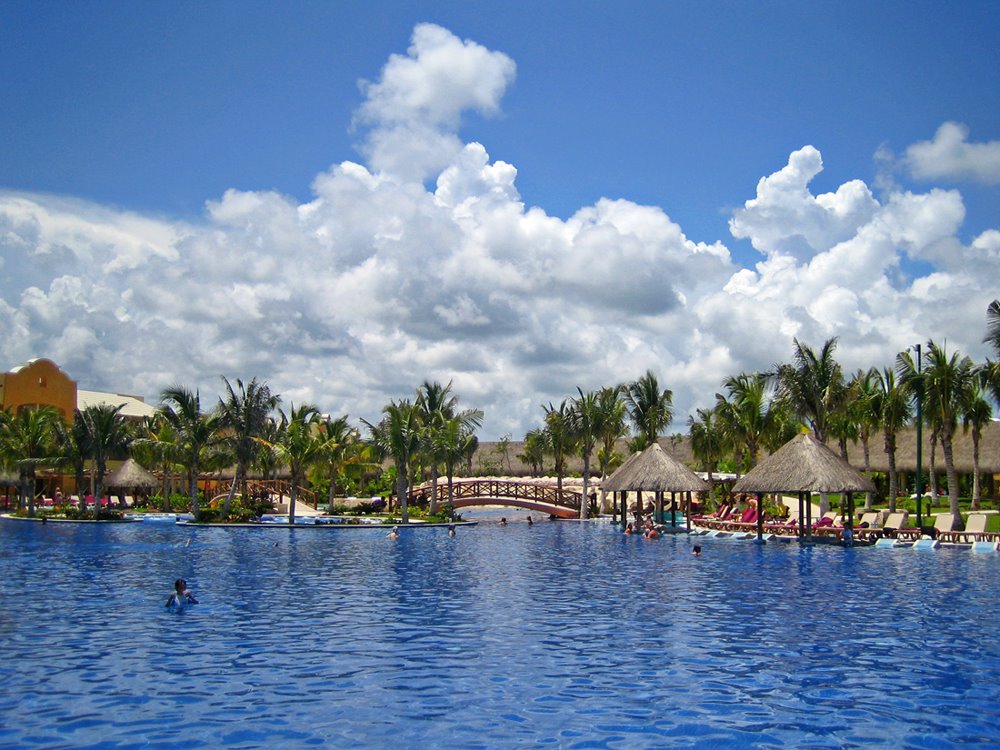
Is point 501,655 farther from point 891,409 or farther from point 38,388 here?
point 38,388

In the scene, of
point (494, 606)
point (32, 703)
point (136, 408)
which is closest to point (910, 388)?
point (494, 606)

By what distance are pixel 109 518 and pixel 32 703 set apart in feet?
117

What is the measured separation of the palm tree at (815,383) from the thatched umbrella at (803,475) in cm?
747

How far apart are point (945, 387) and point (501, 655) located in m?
27.4

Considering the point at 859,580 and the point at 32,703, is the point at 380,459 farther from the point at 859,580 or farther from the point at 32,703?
the point at 32,703

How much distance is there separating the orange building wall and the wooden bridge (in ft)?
100

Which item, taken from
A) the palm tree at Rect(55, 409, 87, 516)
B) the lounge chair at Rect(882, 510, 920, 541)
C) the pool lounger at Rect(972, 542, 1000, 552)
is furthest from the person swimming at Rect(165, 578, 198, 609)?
the palm tree at Rect(55, 409, 87, 516)

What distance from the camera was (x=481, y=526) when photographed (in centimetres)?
4572

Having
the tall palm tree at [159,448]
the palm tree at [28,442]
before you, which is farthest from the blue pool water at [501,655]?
the palm tree at [28,442]

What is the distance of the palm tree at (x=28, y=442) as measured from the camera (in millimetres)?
48812

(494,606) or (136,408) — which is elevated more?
(136,408)

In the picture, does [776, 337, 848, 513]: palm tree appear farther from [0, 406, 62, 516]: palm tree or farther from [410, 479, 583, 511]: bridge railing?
[0, 406, 62, 516]: palm tree

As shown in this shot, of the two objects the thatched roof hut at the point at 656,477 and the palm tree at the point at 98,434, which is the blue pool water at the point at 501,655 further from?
the palm tree at the point at 98,434

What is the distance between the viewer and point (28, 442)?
5003 centimetres
